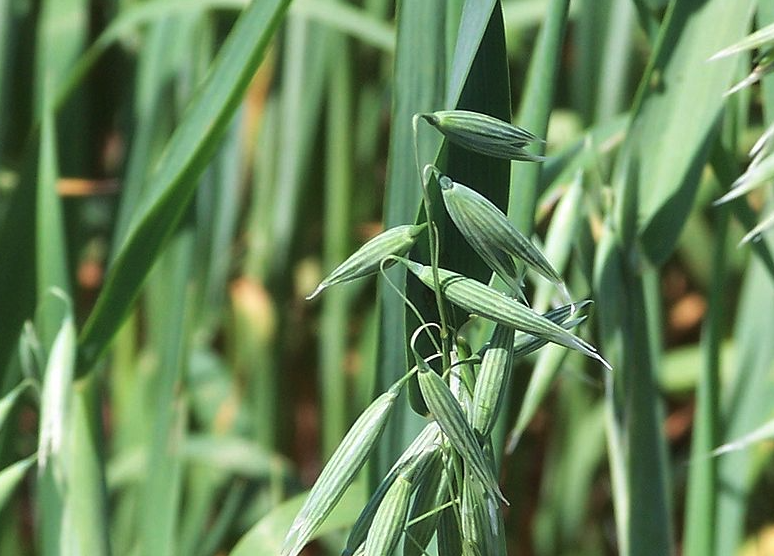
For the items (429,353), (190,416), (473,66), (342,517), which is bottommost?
(190,416)

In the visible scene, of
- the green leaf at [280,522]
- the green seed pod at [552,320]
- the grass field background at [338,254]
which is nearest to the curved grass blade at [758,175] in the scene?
the grass field background at [338,254]

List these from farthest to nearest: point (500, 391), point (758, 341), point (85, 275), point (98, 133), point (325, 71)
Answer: point (85, 275) → point (98, 133) → point (325, 71) → point (758, 341) → point (500, 391)

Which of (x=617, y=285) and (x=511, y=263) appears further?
(x=617, y=285)

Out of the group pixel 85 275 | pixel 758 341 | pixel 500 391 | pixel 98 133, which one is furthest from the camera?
pixel 85 275

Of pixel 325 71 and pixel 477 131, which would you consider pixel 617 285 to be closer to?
pixel 477 131

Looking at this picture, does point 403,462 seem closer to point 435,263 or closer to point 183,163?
point 435,263

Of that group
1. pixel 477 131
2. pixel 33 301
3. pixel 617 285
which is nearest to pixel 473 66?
pixel 477 131
